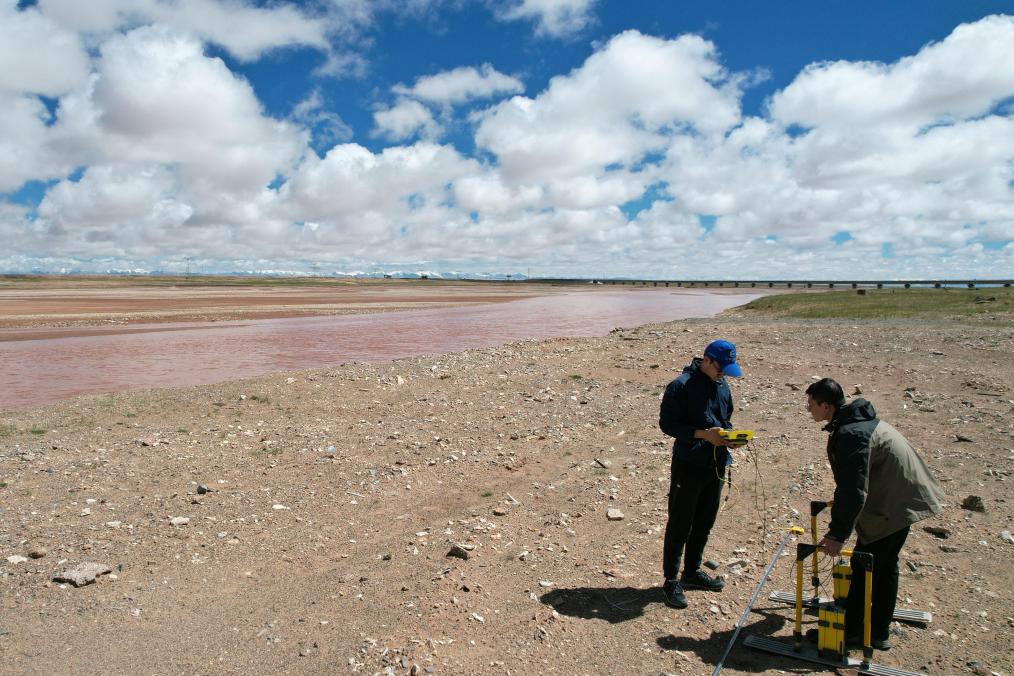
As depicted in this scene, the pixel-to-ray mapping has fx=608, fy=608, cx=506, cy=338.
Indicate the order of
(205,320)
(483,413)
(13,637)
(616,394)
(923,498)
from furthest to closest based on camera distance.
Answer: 1. (205,320)
2. (616,394)
3. (483,413)
4. (13,637)
5. (923,498)

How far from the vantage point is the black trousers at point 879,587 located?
443 centimetres

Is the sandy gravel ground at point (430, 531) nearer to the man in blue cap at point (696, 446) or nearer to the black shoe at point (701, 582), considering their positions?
the black shoe at point (701, 582)

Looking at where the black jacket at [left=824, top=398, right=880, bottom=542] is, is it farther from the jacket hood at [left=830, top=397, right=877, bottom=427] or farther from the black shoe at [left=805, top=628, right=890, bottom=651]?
the black shoe at [left=805, top=628, right=890, bottom=651]

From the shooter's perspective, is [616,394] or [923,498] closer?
[923,498]

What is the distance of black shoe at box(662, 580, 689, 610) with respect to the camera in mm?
5215

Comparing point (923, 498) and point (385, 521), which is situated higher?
point (923, 498)

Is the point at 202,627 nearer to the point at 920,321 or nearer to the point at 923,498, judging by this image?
the point at 923,498

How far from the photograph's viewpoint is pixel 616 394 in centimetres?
1359

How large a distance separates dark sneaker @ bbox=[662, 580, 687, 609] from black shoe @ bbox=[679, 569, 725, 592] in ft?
0.75

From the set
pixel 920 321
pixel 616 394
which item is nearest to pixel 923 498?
pixel 616 394

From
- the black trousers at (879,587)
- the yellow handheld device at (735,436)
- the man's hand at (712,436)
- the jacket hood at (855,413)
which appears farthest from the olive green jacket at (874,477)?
the man's hand at (712,436)

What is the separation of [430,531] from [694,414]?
3.53 metres

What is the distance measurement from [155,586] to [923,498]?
6.57 m

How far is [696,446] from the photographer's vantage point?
197 inches
